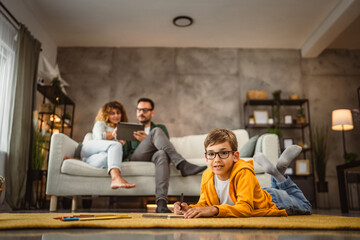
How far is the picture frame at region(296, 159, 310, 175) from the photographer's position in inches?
169

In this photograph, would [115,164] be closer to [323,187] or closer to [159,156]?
[159,156]

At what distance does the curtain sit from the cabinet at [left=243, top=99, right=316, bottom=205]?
291 cm

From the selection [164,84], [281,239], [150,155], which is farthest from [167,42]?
[281,239]

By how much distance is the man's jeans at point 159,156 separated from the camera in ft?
7.62

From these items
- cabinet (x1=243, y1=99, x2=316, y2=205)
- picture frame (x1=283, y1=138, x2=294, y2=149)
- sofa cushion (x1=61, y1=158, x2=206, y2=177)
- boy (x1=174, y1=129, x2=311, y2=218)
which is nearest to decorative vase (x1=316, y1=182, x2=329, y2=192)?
cabinet (x1=243, y1=99, x2=316, y2=205)

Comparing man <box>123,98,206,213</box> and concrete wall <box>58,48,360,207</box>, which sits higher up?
concrete wall <box>58,48,360,207</box>

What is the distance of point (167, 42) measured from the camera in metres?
4.86

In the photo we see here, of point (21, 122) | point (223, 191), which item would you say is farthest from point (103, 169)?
point (223, 191)

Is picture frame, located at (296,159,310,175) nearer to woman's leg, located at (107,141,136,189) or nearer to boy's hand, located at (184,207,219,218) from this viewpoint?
woman's leg, located at (107,141,136,189)

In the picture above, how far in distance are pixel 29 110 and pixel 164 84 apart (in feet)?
6.78

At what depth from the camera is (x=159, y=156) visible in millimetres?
2531

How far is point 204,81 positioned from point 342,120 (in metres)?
2.08

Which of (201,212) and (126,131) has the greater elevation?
(126,131)

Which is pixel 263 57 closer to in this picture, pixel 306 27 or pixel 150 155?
pixel 306 27
